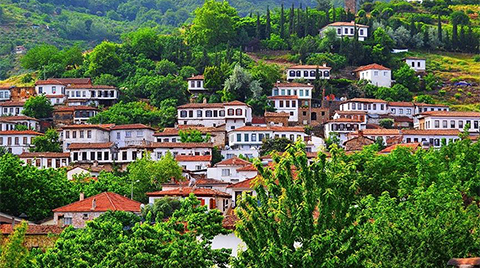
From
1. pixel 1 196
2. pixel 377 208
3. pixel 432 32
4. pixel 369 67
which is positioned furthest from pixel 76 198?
pixel 432 32

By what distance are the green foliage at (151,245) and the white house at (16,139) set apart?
58818mm

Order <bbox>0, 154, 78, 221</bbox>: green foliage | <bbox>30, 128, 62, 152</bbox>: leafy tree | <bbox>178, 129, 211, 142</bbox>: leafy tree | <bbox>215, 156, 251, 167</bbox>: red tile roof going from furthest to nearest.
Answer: <bbox>30, 128, 62, 152</bbox>: leafy tree < <bbox>178, 129, 211, 142</bbox>: leafy tree < <bbox>215, 156, 251, 167</bbox>: red tile roof < <bbox>0, 154, 78, 221</bbox>: green foliage

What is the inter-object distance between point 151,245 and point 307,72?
8040 centimetres

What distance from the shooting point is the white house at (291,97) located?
10875 centimetres

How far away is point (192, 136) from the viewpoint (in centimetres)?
9769

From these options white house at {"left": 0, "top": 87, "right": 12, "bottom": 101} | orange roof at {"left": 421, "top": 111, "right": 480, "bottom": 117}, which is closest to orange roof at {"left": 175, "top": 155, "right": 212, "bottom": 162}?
orange roof at {"left": 421, "top": 111, "right": 480, "bottom": 117}

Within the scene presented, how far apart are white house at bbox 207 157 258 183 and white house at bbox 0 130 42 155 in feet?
71.9

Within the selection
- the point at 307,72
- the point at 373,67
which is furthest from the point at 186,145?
the point at 373,67

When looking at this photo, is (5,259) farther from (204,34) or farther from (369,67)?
(204,34)

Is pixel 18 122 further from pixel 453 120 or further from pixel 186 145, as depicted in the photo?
pixel 453 120

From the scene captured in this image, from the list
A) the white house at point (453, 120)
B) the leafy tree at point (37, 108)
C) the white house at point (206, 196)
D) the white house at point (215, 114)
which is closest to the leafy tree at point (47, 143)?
the leafy tree at point (37, 108)

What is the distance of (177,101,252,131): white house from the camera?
339 feet

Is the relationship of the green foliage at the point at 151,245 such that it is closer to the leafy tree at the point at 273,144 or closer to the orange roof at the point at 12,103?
the leafy tree at the point at 273,144

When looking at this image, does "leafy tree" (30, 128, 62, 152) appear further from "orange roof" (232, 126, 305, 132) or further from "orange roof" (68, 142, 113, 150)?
"orange roof" (232, 126, 305, 132)
